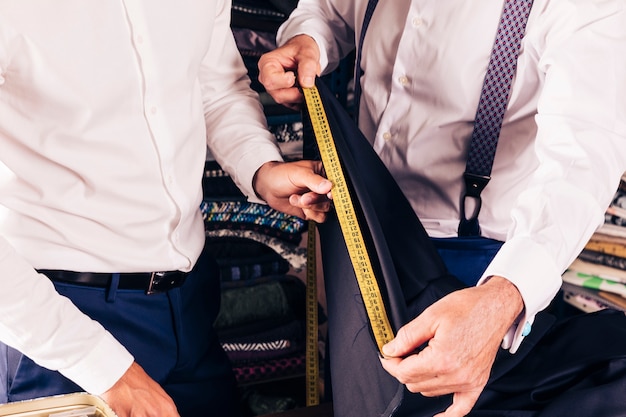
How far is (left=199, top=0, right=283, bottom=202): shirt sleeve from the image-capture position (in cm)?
127

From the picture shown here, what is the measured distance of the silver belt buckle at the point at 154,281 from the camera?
3.79ft

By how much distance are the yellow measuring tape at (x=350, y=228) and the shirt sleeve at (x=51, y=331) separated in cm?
39

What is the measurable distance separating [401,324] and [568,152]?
1.19ft

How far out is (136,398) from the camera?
98 centimetres

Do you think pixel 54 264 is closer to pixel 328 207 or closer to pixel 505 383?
pixel 328 207

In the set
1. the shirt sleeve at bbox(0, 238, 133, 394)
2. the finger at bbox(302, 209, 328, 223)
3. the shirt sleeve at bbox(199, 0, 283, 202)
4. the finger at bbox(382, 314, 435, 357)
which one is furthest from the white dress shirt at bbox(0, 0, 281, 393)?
the finger at bbox(382, 314, 435, 357)

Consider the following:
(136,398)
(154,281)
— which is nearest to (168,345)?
(154,281)

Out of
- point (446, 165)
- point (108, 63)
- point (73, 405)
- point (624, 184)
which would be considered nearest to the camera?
point (73, 405)

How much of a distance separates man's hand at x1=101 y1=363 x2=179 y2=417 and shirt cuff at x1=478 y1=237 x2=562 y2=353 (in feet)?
1.74

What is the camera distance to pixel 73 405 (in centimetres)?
82

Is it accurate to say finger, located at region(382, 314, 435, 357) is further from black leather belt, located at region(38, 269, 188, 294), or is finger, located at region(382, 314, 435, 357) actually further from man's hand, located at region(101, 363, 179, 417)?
black leather belt, located at region(38, 269, 188, 294)

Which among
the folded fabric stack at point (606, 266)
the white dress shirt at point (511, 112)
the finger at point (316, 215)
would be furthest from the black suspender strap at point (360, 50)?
the folded fabric stack at point (606, 266)

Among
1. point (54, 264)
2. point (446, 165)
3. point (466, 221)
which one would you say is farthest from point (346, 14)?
point (54, 264)

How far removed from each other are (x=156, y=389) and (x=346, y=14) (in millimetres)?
894
